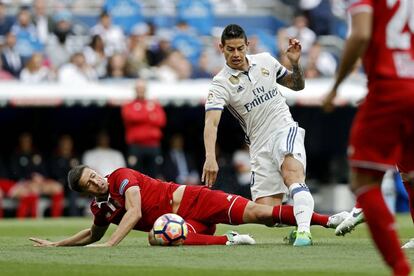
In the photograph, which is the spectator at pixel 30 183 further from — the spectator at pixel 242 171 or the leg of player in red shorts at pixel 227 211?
the leg of player in red shorts at pixel 227 211

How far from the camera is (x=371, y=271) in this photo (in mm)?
8219

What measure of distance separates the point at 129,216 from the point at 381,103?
4247mm

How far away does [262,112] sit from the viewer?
11.5 metres

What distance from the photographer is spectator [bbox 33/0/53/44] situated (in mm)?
22719

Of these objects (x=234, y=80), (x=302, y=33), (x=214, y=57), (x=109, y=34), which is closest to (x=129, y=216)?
(x=234, y=80)

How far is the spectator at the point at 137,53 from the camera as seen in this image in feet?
72.6

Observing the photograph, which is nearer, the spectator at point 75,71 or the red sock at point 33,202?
the red sock at point 33,202

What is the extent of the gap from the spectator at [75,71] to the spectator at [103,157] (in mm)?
1190

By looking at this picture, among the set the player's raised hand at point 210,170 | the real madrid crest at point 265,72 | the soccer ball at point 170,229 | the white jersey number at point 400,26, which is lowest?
the soccer ball at point 170,229

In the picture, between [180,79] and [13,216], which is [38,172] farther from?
[180,79]

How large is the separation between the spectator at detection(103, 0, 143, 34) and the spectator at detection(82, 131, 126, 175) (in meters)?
3.14

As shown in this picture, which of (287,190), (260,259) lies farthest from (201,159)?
(260,259)

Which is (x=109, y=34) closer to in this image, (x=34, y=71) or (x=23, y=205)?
(x=34, y=71)

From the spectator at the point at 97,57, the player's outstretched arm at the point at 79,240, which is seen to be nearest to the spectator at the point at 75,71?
the spectator at the point at 97,57
